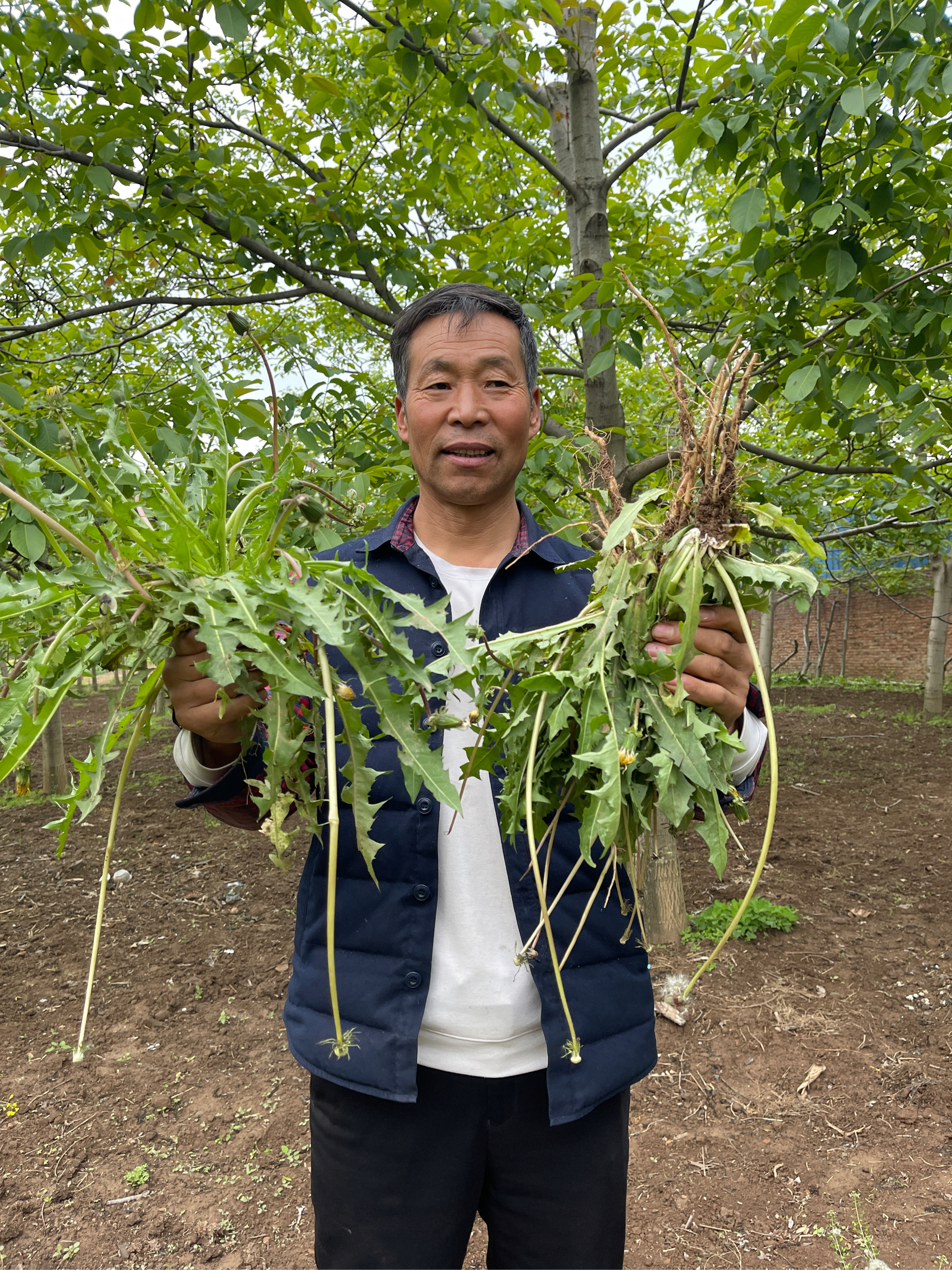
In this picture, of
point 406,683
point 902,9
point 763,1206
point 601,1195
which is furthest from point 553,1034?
point 902,9

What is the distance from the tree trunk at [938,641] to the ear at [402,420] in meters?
12.1

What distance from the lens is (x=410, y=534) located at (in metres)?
2.21

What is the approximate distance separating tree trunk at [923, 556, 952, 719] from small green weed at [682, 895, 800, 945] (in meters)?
8.74

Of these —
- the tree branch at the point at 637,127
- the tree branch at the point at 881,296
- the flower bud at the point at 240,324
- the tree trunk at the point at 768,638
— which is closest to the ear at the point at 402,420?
the flower bud at the point at 240,324

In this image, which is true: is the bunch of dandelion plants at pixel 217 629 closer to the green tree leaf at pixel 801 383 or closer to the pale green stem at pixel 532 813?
the pale green stem at pixel 532 813

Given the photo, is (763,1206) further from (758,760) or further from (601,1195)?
(758,760)

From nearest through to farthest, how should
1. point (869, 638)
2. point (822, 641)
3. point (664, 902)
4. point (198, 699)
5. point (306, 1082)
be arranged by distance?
point (198, 699) → point (306, 1082) → point (664, 902) → point (869, 638) → point (822, 641)

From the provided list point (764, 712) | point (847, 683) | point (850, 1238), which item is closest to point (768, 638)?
point (847, 683)

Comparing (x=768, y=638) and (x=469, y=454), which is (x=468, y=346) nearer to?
(x=469, y=454)

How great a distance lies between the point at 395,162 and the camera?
173 inches

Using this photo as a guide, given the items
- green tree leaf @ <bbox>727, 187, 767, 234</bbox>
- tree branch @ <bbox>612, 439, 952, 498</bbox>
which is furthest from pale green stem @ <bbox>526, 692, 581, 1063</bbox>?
tree branch @ <bbox>612, 439, 952, 498</bbox>

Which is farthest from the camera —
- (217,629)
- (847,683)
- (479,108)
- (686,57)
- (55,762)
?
(847,683)

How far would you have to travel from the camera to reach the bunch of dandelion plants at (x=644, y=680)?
136cm

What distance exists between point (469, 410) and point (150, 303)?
3176mm
